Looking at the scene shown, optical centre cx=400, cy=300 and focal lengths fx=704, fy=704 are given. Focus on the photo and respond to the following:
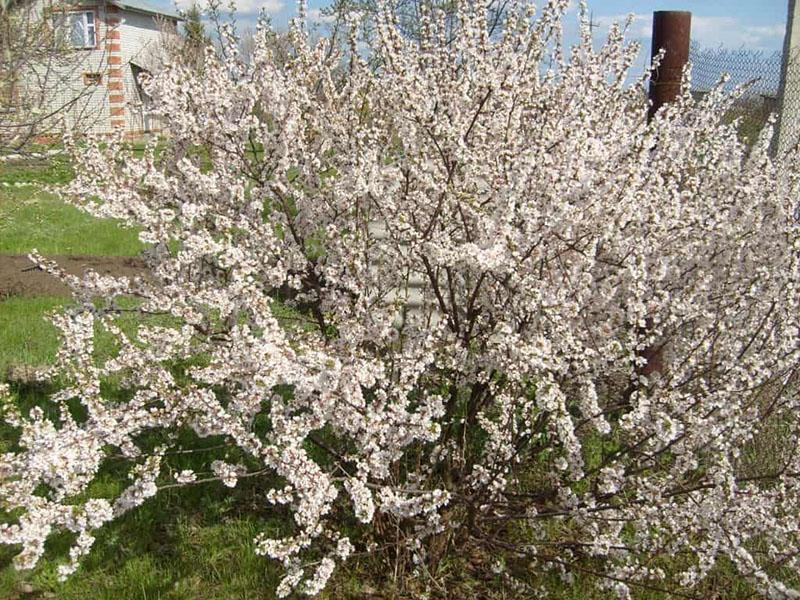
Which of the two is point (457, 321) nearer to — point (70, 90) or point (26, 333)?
point (26, 333)

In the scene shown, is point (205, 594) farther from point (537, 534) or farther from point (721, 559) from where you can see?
point (721, 559)

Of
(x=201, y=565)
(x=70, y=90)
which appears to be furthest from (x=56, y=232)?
(x=201, y=565)

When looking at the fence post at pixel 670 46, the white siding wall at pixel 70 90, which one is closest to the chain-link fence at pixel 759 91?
the fence post at pixel 670 46

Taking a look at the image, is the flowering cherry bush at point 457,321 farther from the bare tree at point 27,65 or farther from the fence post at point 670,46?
the bare tree at point 27,65

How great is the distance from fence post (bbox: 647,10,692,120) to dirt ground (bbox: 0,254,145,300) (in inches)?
215

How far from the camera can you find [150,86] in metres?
3.49

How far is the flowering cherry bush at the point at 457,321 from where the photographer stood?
2.72m

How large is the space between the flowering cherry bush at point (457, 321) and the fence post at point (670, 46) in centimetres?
75

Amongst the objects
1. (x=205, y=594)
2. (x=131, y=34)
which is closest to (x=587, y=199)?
(x=205, y=594)

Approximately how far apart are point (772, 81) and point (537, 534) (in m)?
5.46

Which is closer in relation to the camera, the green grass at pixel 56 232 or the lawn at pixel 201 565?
the lawn at pixel 201 565

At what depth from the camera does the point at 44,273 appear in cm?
779

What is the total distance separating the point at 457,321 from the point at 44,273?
20.6ft

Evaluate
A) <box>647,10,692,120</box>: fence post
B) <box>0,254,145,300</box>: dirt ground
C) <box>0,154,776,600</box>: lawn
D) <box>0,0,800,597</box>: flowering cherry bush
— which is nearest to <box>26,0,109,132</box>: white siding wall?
<box>0,254,145,300</box>: dirt ground
